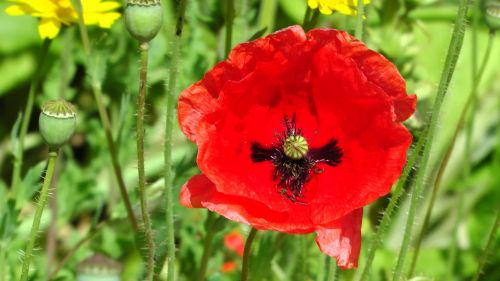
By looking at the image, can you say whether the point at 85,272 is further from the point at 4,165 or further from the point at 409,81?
the point at 4,165

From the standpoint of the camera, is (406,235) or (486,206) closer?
(406,235)

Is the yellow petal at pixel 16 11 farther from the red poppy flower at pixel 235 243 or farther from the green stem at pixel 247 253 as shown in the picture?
the red poppy flower at pixel 235 243

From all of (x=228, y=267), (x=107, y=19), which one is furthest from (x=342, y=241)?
(x=228, y=267)

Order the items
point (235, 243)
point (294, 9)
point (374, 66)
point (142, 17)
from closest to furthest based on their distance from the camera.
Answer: point (142, 17)
point (374, 66)
point (235, 243)
point (294, 9)

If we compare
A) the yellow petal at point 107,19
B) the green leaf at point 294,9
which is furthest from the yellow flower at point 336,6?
the green leaf at point 294,9

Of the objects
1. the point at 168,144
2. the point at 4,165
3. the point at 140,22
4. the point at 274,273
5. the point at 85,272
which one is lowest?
the point at 4,165

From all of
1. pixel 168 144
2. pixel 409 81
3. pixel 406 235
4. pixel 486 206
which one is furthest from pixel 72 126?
pixel 486 206

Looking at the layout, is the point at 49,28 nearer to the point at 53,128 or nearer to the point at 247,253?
the point at 53,128
